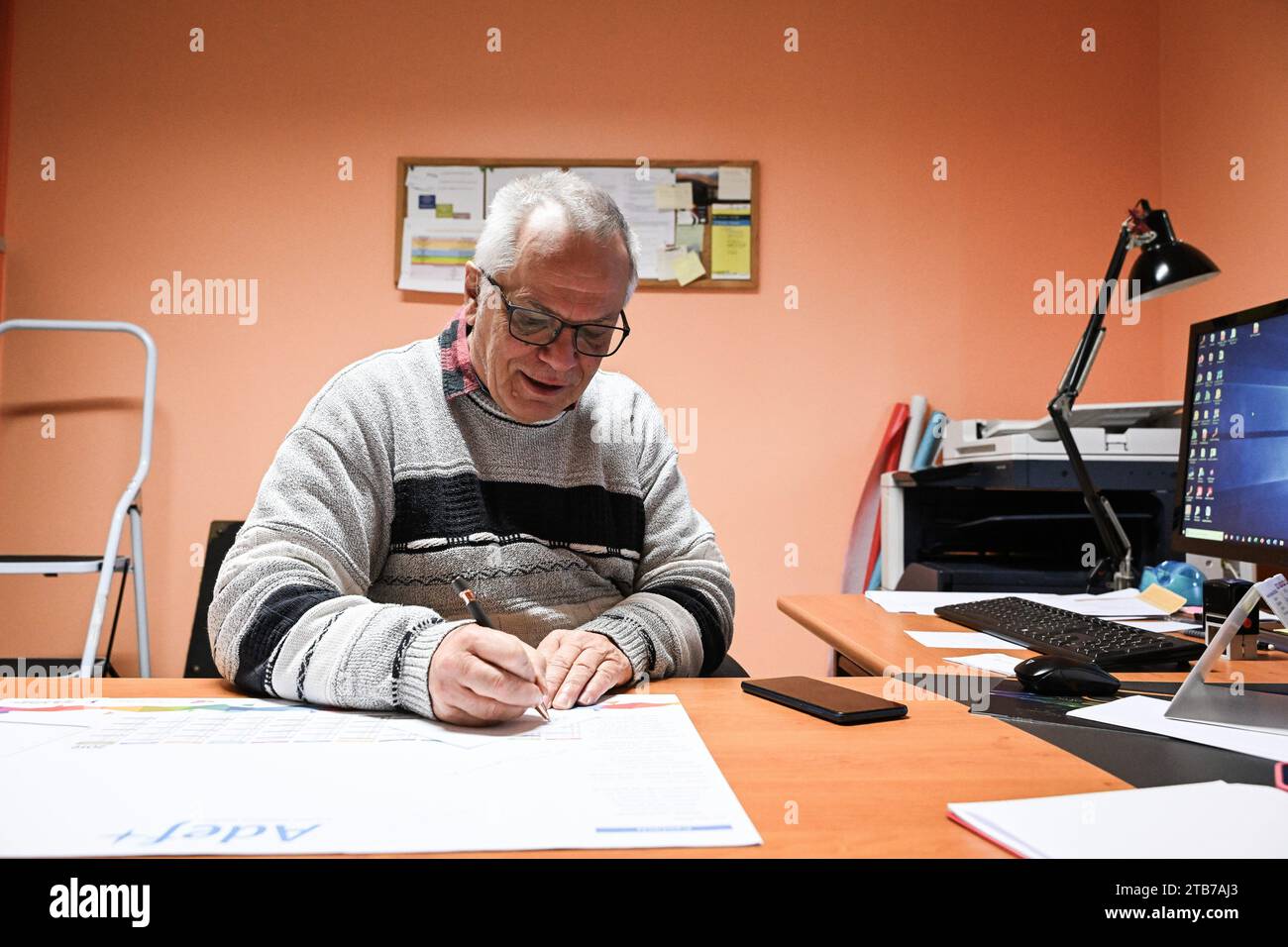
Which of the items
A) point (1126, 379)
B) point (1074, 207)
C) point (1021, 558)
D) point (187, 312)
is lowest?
point (1021, 558)

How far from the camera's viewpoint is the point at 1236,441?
1.07 m

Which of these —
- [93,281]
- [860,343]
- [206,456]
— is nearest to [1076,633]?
[860,343]

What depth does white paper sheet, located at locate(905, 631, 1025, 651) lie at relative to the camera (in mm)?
1126

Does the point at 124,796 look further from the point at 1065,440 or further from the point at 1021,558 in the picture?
the point at 1021,558

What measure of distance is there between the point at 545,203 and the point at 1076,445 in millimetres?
1210

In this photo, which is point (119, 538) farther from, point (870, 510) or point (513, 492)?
point (870, 510)

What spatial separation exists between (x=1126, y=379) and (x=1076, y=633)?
186 centimetres

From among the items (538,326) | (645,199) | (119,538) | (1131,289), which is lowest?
(119,538)

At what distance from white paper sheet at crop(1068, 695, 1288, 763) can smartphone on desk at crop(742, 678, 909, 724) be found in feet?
0.57

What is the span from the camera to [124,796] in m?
0.52

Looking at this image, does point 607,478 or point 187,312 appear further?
point 187,312
